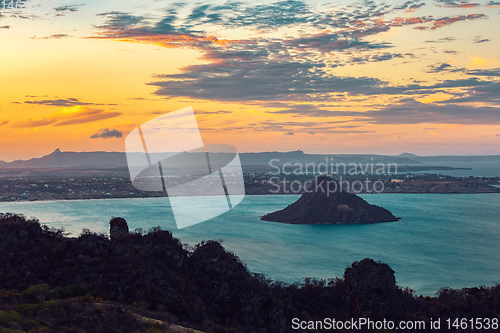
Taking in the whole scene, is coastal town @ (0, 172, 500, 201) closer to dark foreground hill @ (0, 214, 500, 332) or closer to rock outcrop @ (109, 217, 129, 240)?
rock outcrop @ (109, 217, 129, 240)

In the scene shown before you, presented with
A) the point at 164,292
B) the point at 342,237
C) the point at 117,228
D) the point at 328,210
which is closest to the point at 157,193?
the point at 328,210

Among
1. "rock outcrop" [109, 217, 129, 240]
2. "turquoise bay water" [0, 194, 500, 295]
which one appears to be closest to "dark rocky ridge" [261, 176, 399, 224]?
"turquoise bay water" [0, 194, 500, 295]

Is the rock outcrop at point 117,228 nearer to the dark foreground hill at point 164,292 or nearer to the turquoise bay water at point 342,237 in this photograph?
the dark foreground hill at point 164,292

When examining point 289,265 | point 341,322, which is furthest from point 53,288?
point 289,265

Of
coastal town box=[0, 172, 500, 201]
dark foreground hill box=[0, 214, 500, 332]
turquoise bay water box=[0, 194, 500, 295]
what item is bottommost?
turquoise bay water box=[0, 194, 500, 295]

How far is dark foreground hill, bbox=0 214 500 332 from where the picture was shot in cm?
1852

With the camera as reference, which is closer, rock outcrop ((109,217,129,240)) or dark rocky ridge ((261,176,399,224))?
rock outcrop ((109,217,129,240))

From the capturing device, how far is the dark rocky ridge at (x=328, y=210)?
87938 millimetres

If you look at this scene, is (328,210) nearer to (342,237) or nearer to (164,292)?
(342,237)

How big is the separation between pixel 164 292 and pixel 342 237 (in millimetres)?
55983

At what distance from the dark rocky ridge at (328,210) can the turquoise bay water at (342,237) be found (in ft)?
9.61

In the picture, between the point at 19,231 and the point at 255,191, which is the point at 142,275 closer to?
the point at 19,231

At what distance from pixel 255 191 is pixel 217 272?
428ft

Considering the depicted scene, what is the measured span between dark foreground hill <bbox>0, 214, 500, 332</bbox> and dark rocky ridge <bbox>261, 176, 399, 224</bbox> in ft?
196
